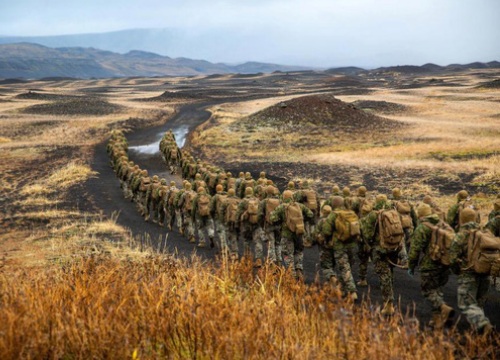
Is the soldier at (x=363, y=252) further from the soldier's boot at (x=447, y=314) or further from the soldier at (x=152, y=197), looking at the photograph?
the soldier at (x=152, y=197)

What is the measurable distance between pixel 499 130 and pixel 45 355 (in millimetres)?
40206

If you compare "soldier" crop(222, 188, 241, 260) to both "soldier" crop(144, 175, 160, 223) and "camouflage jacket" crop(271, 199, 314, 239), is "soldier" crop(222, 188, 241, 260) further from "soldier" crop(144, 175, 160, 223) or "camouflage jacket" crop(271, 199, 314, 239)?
"soldier" crop(144, 175, 160, 223)

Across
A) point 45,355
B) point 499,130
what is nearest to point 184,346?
point 45,355

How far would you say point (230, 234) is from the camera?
13.4m

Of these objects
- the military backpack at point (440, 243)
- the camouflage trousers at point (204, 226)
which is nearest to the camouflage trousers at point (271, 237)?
the camouflage trousers at point (204, 226)

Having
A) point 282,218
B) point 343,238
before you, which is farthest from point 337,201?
point 282,218

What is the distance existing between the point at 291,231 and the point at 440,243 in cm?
381

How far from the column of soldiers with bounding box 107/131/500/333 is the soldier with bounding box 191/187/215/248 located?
0.03 meters

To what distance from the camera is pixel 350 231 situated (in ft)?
32.0

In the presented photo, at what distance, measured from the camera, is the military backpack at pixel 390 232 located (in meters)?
9.13

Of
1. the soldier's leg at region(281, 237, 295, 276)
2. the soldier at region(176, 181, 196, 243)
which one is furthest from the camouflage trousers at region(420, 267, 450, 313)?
the soldier at region(176, 181, 196, 243)

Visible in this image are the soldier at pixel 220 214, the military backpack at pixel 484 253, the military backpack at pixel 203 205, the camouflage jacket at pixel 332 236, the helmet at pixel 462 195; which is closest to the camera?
the military backpack at pixel 484 253

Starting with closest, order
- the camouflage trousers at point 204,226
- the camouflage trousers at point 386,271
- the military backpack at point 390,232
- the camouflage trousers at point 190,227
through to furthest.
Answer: the military backpack at point 390,232, the camouflage trousers at point 386,271, the camouflage trousers at point 204,226, the camouflage trousers at point 190,227

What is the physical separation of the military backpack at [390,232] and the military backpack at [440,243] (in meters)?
0.75
